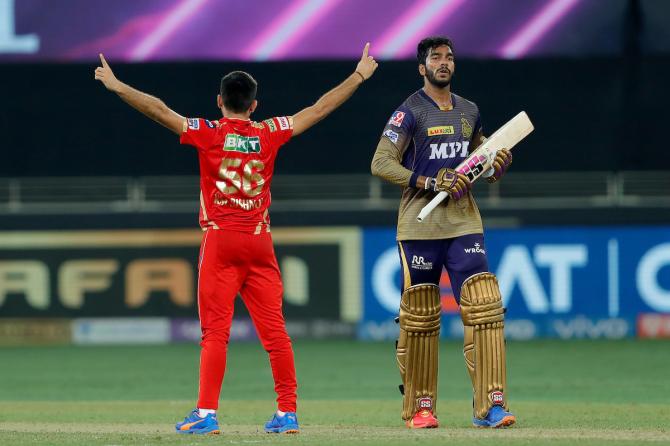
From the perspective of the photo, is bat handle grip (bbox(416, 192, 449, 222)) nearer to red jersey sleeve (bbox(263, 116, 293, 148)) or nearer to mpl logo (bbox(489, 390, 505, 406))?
red jersey sleeve (bbox(263, 116, 293, 148))

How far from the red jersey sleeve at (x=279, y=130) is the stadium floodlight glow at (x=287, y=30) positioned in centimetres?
1237

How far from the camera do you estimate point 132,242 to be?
16.5 meters

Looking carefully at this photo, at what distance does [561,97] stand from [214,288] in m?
14.1

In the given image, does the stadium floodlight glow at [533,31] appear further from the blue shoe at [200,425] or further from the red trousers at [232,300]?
the blue shoe at [200,425]

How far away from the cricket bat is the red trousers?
882 mm

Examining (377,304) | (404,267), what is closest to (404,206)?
(404,267)

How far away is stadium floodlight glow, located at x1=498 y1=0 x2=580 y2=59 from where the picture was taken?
19.5 metres

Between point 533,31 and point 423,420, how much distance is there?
1292 centimetres

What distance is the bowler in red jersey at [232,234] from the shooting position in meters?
6.86

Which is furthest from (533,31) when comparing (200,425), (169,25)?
(200,425)

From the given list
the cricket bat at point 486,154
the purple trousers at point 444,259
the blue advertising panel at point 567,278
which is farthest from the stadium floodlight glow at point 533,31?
the purple trousers at point 444,259

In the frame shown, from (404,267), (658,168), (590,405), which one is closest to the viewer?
(404,267)

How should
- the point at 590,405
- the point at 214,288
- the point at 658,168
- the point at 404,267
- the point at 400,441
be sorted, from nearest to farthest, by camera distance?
1. the point at 400,441
2. the point at 214,288
3. the point at 404,267
4. the point at 590,405
5. the point at 658,168

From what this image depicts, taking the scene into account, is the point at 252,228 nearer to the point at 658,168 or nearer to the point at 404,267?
the point at 404,267
